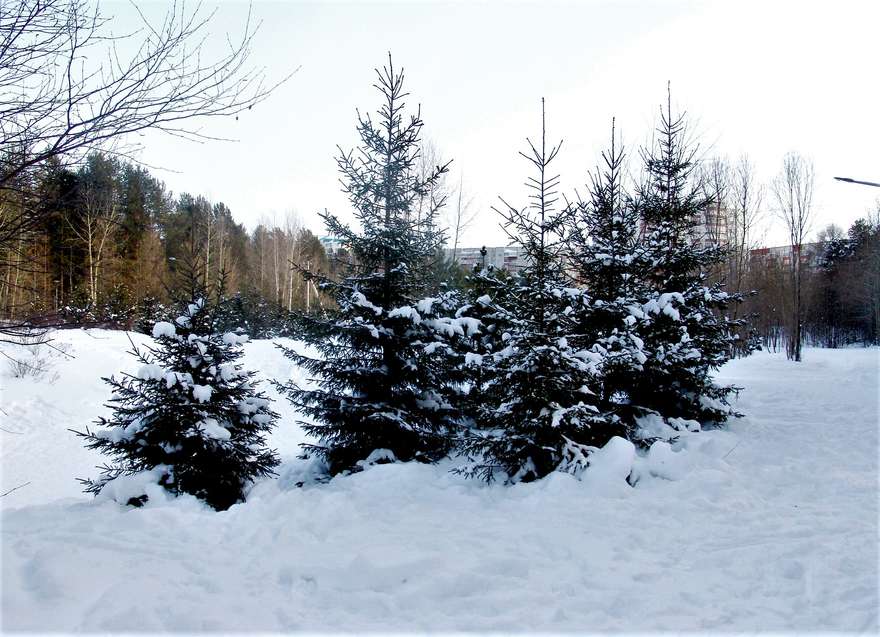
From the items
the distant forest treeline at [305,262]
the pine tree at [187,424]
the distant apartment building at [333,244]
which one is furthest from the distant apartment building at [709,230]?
the pine tree at [187,424]

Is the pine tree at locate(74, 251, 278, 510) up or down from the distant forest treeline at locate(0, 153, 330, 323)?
down

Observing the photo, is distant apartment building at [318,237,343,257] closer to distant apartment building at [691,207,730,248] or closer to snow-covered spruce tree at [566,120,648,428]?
snow-covered spruce tree at [566,120,648,428]

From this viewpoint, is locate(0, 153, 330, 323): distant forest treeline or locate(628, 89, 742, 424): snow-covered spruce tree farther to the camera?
locate(628, 89, 742, 424): snow-covered spruce tree

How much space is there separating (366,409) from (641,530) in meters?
3.54

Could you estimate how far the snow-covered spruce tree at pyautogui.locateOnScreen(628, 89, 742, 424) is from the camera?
7852 mm

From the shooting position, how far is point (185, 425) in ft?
19.4

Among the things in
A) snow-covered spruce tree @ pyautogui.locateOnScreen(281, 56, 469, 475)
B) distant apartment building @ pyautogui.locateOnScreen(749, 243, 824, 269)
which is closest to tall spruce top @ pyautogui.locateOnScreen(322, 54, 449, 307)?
snow-covered spruce tree @ pyautogui.locateOnScreen(281, 56, 469, 475)

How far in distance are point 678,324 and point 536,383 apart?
3.80m

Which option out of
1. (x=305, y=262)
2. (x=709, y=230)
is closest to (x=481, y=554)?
(x=305, y=262)

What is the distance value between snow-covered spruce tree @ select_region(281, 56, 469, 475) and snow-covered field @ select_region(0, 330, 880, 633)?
2.30ft

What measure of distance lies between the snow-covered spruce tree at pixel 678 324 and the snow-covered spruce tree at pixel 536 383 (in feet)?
7.69

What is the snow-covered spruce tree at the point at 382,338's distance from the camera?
6.51 m

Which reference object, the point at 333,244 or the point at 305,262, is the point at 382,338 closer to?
the point at 333,244

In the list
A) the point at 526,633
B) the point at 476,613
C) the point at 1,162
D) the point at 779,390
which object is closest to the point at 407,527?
the point at 476,613
